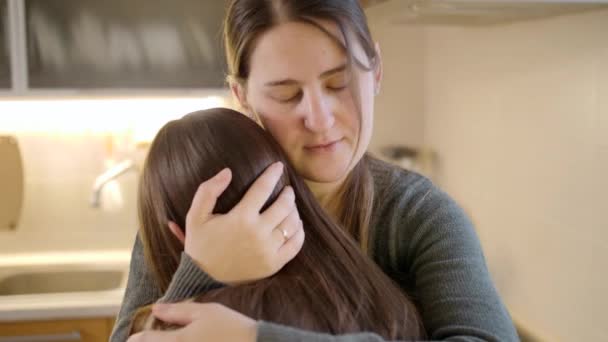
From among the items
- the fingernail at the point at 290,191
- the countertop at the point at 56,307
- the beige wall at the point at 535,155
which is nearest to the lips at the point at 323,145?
the fingernail at the point at 290,191

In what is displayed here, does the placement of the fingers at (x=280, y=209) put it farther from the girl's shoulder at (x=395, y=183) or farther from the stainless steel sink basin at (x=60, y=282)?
the stainless steel sink basin at (x=60, y=282)

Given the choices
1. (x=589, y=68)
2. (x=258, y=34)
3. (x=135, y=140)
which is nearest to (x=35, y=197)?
(x=135, y=140)

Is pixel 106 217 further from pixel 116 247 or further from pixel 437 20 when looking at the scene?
pixel 437 20

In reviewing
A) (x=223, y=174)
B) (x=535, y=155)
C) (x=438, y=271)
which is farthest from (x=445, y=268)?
(x=535, y=155)

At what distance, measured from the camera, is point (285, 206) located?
71 centimetres

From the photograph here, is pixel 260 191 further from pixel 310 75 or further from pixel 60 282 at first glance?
pixel 60 282

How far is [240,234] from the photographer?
68 centimetres

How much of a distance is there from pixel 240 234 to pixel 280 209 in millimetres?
55

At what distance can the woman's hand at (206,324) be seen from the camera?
624 millimetres

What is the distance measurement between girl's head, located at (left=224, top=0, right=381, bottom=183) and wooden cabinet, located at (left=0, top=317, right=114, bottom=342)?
3.70 feet

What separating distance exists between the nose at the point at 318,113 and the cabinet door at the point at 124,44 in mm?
1211

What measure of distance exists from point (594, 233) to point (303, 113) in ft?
2.81

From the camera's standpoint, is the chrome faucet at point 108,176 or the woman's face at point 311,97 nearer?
the woman's face at point 311,97

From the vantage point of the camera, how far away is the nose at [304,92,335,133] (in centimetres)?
80
